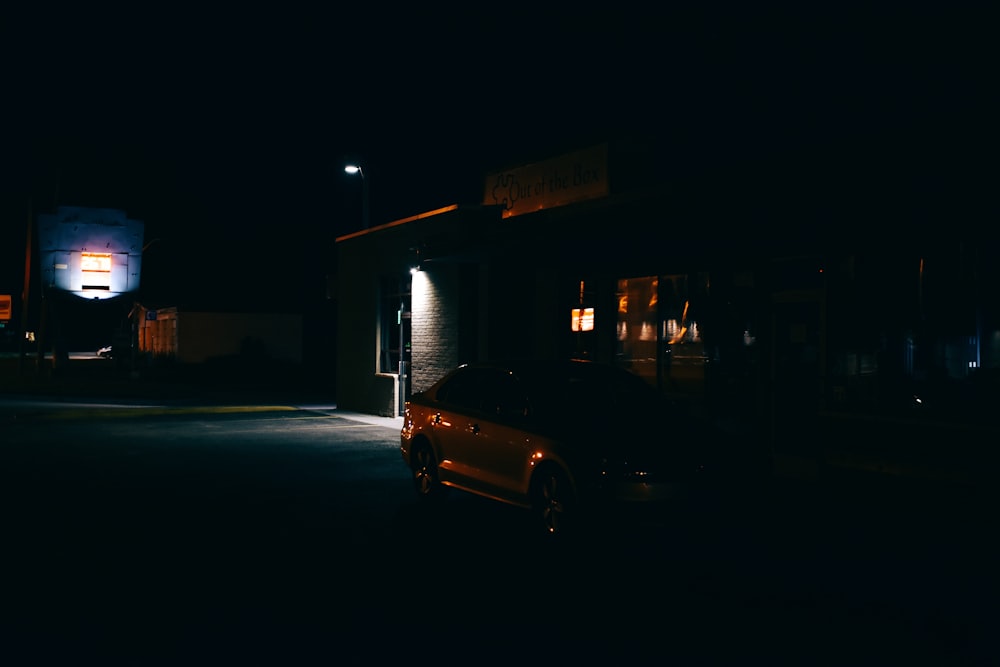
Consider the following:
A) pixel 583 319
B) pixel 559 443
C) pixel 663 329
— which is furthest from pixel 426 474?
pixel 583 319

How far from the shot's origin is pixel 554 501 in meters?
9.13

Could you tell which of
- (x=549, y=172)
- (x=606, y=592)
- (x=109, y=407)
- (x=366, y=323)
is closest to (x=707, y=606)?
(x=606, y=592)

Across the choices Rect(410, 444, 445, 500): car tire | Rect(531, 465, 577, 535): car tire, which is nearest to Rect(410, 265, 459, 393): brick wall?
Rect(410, 444, 445, 500): car tire

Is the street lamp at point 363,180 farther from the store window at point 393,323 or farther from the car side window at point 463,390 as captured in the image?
the car side window at point 463,390

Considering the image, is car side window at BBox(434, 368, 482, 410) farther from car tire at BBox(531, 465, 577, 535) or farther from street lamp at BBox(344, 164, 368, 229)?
street lamp at BBox(344, 164, 368, 229)

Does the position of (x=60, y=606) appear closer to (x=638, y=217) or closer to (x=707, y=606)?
(x=707, y=606)

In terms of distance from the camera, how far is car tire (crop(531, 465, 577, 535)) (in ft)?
29.1

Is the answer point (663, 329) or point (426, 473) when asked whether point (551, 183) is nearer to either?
point (663, 329)

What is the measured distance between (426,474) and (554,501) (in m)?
2.51

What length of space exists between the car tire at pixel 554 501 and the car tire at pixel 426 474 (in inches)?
75.0

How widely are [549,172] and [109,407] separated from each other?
14102mm

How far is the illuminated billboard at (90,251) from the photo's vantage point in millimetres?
44875

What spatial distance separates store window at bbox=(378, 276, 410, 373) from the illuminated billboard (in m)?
26.3

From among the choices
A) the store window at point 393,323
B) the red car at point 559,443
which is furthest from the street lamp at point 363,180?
the red car at point 559,443
